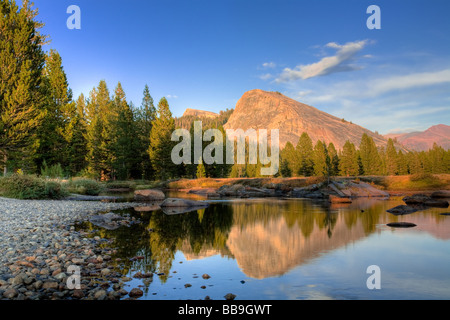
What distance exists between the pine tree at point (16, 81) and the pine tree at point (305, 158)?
5946 centimetres

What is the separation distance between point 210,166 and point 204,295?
171ft

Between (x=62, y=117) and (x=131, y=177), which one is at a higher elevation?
(x=62, y=117)

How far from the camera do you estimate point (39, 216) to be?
11.7 metres

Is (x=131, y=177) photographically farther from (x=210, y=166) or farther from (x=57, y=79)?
(x=57, y=79)

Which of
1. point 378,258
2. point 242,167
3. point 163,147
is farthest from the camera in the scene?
point 242,167

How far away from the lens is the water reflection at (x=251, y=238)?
7.55 metres

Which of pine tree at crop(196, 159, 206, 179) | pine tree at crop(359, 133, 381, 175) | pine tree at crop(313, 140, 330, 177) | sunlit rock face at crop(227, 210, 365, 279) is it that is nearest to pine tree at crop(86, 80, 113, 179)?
pine tree at crop(196, 159, 206, 179)

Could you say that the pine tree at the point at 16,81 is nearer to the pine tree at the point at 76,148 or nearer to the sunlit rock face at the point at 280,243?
the pine tree at the point at 76,148

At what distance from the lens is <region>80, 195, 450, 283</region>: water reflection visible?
297 inches

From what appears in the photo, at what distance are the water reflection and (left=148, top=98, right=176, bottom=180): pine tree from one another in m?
37.4

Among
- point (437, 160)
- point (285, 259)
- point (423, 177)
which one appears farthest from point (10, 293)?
point (437, 160)

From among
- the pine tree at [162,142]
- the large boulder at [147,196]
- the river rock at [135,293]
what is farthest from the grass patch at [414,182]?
the river rock at [135,293]
